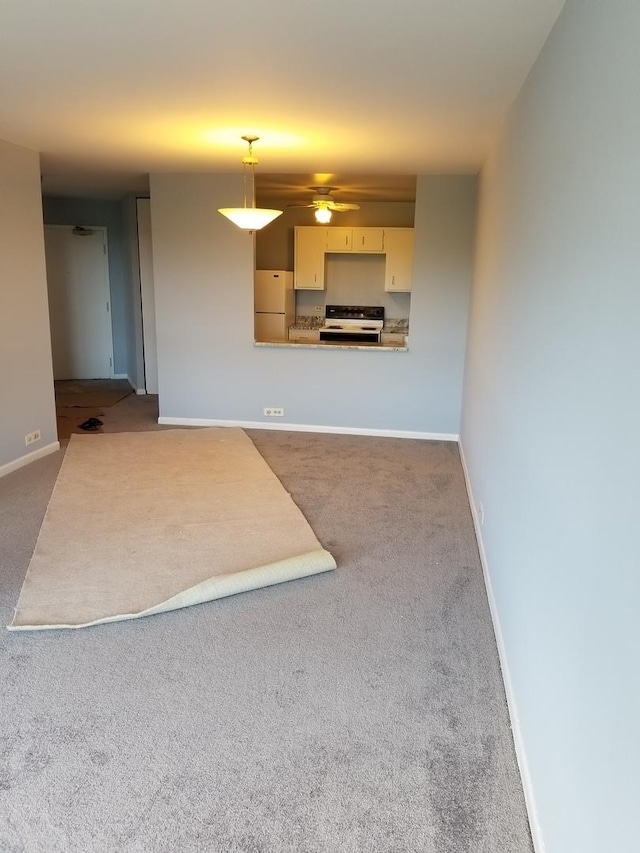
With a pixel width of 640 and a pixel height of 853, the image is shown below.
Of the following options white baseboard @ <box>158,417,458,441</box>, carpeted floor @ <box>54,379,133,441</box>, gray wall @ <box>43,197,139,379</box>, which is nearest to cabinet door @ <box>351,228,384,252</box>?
white baseboard @ <box>158,417,458,441</box>

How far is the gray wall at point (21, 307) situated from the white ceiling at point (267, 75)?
292 mm

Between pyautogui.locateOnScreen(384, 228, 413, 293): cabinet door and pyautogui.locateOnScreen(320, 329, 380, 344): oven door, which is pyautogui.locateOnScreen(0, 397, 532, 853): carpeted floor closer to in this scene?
pyautogui.locateOnScreen(320, 329, 380, 344): oven door

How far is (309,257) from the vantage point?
316 inches

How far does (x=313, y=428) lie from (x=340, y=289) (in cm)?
281

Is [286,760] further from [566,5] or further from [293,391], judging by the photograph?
[293,391]

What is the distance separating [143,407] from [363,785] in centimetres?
589

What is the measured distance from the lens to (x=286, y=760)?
202 centimetres

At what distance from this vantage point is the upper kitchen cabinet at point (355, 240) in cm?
774

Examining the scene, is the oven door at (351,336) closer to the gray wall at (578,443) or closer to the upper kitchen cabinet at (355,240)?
the upper kitchen cabinet at (355,240)

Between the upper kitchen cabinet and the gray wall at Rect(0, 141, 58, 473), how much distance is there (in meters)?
3.84

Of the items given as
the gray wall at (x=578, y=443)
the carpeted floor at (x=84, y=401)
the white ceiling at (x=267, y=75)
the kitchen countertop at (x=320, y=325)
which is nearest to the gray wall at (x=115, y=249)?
the carpeted floor at (x=84, y=401)

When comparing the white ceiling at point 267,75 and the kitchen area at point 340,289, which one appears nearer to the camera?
the white ceiling at point 267,75

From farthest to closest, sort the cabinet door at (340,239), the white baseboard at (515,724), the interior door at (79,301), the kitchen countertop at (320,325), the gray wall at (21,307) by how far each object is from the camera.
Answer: the interior door at (79,301) < the kitchen countertop at (320,325) < the cabinet door at (340,239) < the gray wall at (21,307) < the white baseboard at (515,724)

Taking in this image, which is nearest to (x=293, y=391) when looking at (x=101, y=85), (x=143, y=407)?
(x=143, y=407)
